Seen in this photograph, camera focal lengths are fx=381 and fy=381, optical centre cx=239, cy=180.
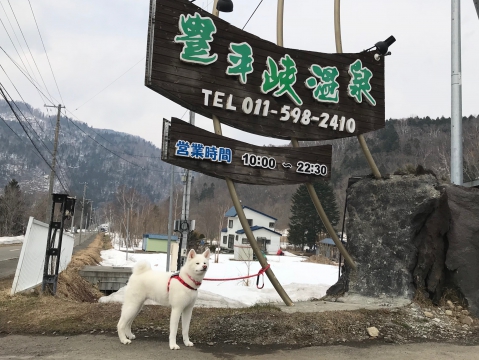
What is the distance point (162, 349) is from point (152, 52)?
5006mm

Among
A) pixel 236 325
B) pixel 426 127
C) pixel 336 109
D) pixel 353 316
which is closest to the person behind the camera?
pixel 236 325

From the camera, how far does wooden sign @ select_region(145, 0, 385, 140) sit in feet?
23.6

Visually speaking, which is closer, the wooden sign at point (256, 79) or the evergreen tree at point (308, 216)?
the wooden sign at point (256, 79)

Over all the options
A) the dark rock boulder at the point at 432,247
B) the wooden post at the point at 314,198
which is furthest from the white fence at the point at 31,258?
the dark rock boulder at the point at 432,247

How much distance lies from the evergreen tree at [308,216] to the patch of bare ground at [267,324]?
1898 inches

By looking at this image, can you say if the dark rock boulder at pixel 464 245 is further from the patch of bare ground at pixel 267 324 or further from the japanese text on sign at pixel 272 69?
the japanese text on sign at pixel 272 69

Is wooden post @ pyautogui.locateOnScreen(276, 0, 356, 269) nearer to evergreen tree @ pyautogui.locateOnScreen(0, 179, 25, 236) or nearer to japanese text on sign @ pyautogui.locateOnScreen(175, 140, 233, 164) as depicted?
japanese text on sign @ pyautogui.locateOnScreen(175, 140, 233, 164)

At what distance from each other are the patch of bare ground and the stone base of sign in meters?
0.61

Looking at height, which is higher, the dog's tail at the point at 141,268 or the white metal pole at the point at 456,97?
the white metal pole at the point at 456,97

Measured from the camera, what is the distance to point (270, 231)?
2079 inches

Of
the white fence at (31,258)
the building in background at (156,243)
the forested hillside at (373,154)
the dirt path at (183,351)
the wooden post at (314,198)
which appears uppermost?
the forested hillside at (373,154)

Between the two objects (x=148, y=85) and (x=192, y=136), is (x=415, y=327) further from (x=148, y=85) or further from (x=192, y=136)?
(x=148, y=85)

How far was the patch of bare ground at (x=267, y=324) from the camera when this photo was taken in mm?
6133

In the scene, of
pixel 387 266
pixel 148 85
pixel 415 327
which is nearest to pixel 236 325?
pixel 415 327
